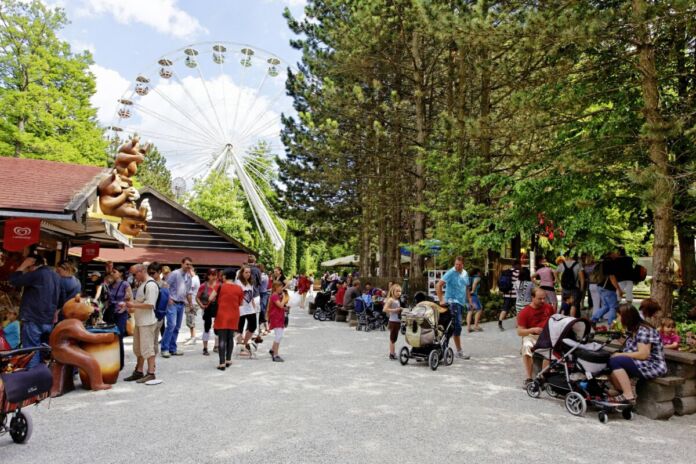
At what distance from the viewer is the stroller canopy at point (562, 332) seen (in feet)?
21.1

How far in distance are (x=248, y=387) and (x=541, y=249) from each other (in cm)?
2191

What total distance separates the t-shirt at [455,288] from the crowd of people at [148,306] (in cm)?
322

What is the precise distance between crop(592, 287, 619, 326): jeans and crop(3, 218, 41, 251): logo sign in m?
10.7

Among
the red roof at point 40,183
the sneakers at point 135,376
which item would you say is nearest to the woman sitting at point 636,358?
the sneakers at point 135,376

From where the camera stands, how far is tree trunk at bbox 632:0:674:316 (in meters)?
7.25

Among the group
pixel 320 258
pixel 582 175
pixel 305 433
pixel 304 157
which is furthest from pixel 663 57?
pixel 320 258

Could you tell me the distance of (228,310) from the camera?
849 cm

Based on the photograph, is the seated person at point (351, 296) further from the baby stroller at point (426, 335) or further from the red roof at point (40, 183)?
the red roof at point (40, 183)

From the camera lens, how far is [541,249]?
25.9m

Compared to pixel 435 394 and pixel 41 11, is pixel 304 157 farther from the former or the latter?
pixel 435 394

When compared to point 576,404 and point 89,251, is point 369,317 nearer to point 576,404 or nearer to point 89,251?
point 89,251

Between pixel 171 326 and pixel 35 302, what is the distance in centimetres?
357

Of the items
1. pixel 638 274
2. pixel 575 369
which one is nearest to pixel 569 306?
pixel 638 274

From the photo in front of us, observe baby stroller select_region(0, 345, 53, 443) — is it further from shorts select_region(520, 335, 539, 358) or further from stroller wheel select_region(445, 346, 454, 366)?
stroller wheel select_region(445, 346, 454, 366)
